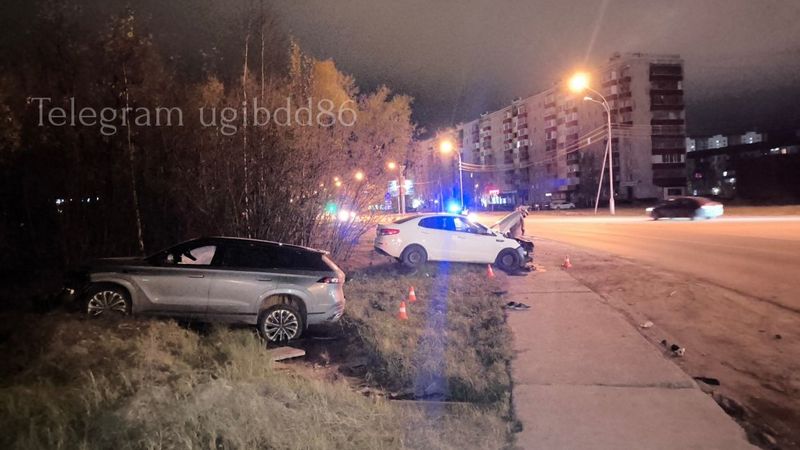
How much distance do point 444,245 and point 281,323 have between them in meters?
→ 7.41

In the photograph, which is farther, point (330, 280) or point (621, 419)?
point (330, 280)

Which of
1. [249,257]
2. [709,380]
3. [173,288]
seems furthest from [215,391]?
[709,380]

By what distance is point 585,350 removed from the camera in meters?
7.29

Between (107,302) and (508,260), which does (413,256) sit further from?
(107,302)

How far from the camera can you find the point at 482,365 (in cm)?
675

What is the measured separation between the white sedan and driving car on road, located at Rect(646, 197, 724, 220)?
24.0 metres

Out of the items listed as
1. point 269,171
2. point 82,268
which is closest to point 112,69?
point 269,171

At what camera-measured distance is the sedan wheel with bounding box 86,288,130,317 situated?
27.1ft

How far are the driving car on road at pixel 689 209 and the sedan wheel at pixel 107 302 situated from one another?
111 ft

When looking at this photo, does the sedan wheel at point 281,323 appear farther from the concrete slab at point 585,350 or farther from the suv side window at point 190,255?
the concrete slab at point 585,350

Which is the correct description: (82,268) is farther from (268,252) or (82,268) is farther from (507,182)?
(507,182)

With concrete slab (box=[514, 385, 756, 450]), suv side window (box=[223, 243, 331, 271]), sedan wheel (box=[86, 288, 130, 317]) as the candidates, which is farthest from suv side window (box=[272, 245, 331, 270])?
concrete slab (box=[514, 385, 756, 450])

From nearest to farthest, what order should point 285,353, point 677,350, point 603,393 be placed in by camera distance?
point 603,393 < point 677,350 < point 285,353

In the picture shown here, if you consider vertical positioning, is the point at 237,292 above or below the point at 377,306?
above
